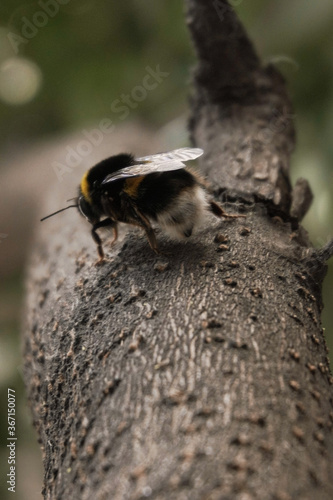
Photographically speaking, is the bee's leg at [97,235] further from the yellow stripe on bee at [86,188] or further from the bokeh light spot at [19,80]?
the bokeh light spot at [19,80]

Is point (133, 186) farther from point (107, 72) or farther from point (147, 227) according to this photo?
point (107, 72)

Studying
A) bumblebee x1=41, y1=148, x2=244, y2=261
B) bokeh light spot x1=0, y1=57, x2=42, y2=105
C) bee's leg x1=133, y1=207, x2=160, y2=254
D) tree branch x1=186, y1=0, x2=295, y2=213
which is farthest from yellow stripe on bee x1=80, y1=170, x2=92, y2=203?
bokeh light spot x1=0, y1=57, x2=42, y2=105

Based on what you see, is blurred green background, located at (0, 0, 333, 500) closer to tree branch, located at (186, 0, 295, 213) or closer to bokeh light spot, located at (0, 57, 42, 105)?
bokeh light spot, located at (0, 57, 42, 105)

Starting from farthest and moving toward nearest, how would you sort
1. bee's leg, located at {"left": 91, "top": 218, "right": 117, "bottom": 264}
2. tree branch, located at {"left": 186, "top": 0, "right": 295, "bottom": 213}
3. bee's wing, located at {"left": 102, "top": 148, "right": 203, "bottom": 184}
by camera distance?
tree branch, located at {"left": 186, "top": 0, "right": 295, "bottom": 213}, bee's leg, located at {"left": 91, "top": 218, "right": 117, "bottom": 264}, bee's wing, located at {"left": 102, "top": 148, "right": 203, "bottom": 184}

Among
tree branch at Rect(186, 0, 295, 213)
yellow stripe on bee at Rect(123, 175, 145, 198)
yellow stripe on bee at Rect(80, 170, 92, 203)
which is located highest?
yellow stripe on bee at Rect(80, 170, 92, 203)

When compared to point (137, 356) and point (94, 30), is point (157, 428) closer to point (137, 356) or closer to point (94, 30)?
point (137, 356)

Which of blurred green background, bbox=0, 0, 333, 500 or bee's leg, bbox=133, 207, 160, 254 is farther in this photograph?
blurred green background, bbox=0, 0, 333, 500

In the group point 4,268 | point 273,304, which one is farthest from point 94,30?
point 273,304
